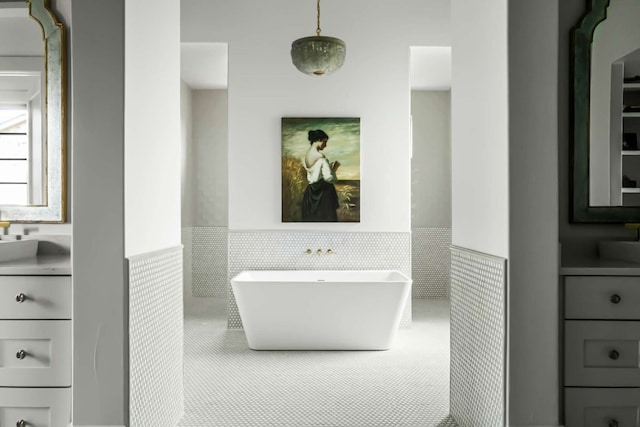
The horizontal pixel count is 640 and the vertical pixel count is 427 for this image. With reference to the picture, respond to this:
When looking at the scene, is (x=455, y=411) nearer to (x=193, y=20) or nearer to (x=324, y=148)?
(x=324, y=148)

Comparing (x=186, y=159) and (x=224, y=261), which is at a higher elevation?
(x=186, y=159)

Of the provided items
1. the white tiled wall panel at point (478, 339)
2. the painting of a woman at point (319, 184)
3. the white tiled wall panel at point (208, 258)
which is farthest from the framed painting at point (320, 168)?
the white tiled wall panel at point (478, 339)

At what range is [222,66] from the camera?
5.57 m

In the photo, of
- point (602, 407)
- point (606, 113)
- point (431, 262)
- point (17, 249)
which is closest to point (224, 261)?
point (431, 262)

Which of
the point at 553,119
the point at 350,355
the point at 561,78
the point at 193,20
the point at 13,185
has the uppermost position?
the point at 193,20

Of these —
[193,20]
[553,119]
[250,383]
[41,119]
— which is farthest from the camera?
[193,20]

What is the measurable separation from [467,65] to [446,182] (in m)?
4.21

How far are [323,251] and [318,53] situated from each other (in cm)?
188

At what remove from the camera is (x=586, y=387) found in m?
2.06

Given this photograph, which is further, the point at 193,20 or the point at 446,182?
the point at 446,182

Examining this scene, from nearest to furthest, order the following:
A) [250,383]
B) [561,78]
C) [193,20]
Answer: [561,78]
[250,383]
[193,20]

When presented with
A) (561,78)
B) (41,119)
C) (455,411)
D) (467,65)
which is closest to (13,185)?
(41,119)

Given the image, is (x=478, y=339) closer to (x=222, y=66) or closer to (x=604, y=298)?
(x=604, y=298)

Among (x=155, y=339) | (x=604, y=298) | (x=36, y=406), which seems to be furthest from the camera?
(x=155, y=339)
